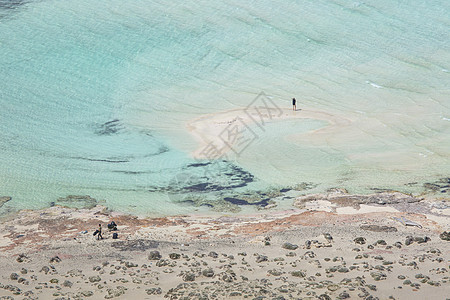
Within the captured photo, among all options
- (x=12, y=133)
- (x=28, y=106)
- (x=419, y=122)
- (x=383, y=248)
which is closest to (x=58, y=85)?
(x=28, y=106)

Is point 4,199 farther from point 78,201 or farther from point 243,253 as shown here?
point 243,253

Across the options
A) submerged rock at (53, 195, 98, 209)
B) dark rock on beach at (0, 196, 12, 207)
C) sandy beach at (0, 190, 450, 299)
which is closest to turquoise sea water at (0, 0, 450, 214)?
dark rock on beach at (0, 196, 12, 207)

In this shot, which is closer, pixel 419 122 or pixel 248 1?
pixel 419 122

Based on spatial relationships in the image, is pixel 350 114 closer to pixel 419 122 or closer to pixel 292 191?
pixel 419 122

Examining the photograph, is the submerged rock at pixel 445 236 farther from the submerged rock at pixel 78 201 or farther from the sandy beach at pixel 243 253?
the submerged rock at pixel 78 201

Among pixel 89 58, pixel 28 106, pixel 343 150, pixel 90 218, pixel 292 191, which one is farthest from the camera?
pixel 89 58

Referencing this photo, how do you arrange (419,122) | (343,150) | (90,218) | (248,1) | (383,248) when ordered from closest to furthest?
1. (383,248)
2. (90,218)
3. (343,150)
4. (419,122)
5. (248,1)

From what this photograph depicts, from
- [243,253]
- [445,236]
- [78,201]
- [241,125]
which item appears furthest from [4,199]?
[445,236]
